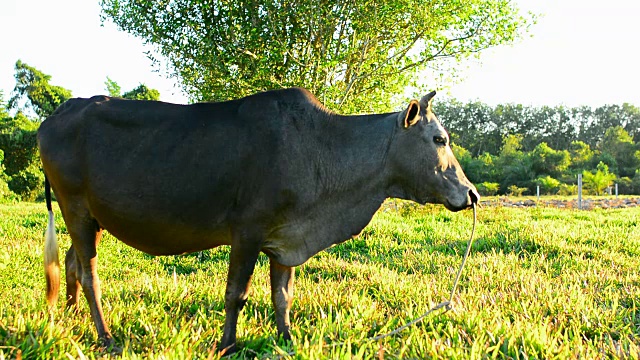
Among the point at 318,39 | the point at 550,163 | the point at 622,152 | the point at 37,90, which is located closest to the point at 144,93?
the point at 37,90

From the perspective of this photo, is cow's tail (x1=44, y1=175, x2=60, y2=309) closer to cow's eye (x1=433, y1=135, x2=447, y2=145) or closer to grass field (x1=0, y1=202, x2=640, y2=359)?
grass field (x1=0, y1=202, x2=640, y2=359)

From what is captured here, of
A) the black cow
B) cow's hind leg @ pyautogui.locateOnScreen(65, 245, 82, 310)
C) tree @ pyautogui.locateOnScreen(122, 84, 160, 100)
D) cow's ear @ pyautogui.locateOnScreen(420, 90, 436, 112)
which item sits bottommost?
cow's hind leg @ pyautogui.locateOnScreen(65, 245, 82, 310)

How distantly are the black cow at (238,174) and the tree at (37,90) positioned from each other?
137 feet

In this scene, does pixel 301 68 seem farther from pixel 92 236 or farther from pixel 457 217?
pixel 92 236

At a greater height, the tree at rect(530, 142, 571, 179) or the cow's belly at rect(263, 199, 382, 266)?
the tree at rect(530, 142, 571, 179)

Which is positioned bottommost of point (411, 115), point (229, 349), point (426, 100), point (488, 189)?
point (229, 349)

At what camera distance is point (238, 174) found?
3797 millimetres

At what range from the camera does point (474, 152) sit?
7819 centimetres

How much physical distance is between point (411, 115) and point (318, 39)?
10643 mm

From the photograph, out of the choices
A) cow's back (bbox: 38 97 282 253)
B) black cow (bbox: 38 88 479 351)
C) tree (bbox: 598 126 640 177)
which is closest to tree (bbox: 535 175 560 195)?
tree (bbox: 598 126 640 177)

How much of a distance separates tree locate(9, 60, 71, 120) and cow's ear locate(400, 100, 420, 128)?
141 ft

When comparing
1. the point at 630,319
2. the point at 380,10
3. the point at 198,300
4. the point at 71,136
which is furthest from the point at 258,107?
the point at 380,10

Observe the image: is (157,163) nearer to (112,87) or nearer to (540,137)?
(112,87)

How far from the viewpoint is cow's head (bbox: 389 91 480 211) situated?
392 cm
